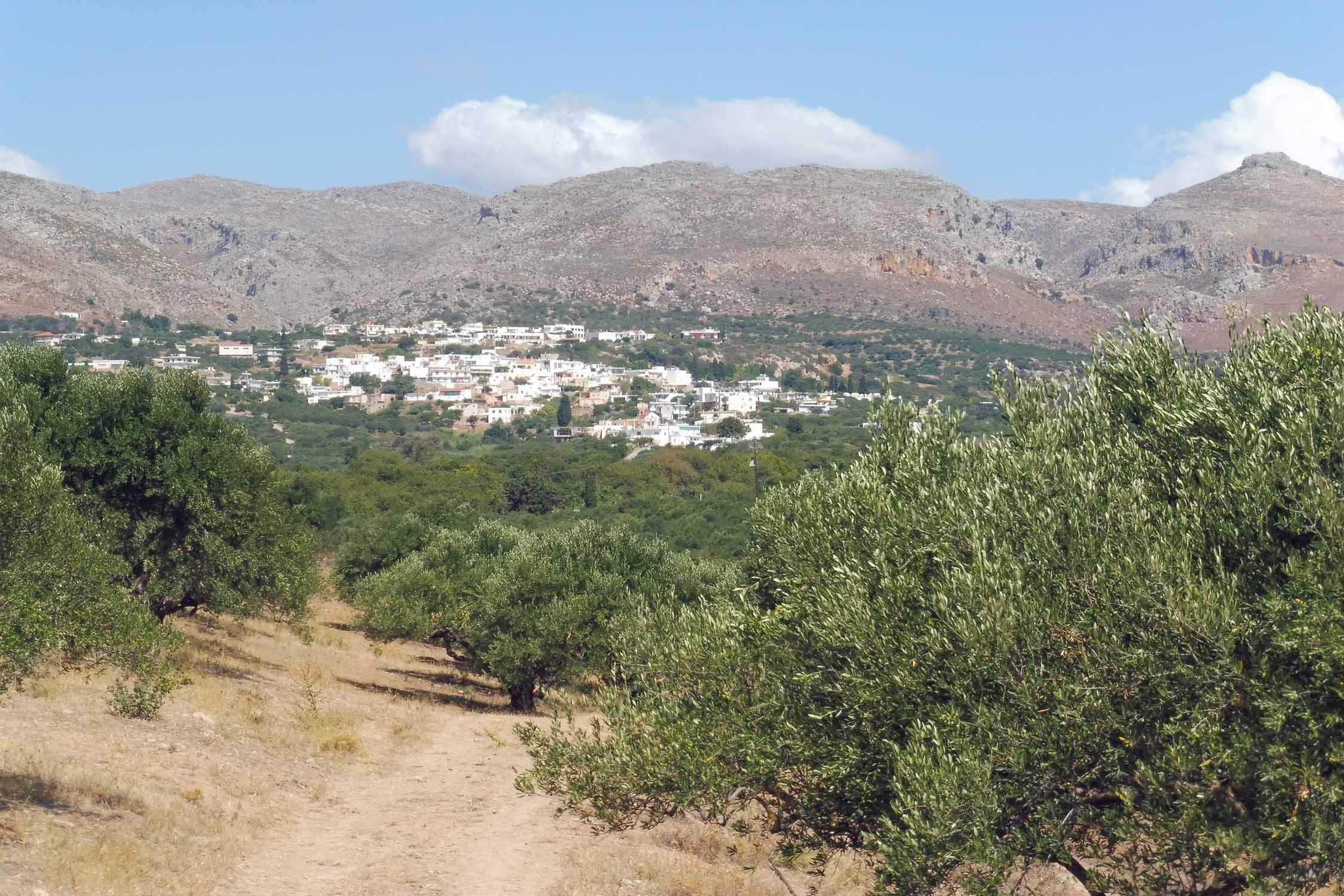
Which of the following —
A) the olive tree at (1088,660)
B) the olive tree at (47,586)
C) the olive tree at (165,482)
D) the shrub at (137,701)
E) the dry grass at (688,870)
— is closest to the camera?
the olive tree at (1088,660)

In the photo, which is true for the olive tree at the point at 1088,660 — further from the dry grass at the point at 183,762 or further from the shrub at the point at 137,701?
the shrub at the point at 137,701

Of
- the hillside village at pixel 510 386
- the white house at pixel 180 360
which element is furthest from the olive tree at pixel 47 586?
the white house at pixel 180 360

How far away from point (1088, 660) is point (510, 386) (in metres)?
167

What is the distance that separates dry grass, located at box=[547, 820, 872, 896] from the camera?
54.4ft

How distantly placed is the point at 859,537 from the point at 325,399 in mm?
155659

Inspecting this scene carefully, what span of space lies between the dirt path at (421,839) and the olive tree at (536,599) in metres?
5.02

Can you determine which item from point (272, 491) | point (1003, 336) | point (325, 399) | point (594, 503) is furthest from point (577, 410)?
point (272, 491)

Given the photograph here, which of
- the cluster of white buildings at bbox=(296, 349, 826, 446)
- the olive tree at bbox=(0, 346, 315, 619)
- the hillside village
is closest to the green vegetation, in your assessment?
the olive tree at bbox=(0, 346, 315, 619)

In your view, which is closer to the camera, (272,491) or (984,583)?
(984,583)

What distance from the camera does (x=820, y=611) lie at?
1044 cm

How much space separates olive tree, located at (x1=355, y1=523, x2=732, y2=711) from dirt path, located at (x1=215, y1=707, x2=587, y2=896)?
16.5 feet

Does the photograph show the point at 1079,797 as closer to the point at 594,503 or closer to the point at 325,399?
the point at 594,503

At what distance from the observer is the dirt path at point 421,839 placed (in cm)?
1633

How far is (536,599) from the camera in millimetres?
31250
